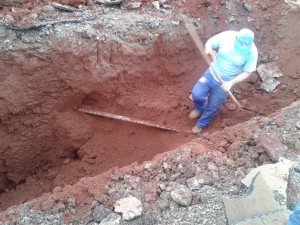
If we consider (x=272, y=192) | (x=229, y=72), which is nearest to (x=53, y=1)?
(x=229, y=72)

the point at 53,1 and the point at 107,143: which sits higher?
the point at 53,1

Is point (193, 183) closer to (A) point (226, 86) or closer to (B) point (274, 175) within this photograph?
(B) point (274, 175)

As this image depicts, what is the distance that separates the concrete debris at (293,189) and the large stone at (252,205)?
0.21m

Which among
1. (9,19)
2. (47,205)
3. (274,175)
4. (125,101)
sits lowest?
(125,101)

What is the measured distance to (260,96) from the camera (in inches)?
257

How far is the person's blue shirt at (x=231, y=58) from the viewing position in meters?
5.18

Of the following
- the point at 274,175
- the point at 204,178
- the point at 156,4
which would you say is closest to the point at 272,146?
the point at 274,175

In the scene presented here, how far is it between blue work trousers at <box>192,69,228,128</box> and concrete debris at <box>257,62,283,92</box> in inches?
44.9

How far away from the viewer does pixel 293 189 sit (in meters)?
3.94

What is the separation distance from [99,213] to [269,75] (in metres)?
4.09

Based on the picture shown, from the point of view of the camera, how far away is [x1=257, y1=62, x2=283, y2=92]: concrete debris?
650 centimetres

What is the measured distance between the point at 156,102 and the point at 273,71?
215cm

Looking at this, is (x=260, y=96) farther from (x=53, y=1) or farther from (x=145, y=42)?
(x=53, y=1)

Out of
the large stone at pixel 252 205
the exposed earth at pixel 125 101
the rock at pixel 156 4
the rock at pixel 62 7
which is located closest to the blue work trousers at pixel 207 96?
the exposed earth at pixel 125 101
